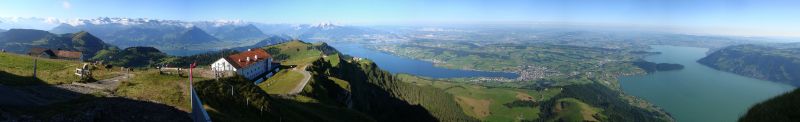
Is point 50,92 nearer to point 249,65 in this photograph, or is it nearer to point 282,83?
point 282,83

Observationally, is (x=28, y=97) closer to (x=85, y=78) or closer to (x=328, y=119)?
(x=85, y=78)

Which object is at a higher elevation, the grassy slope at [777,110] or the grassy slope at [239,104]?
the grassy slope at [777,110]

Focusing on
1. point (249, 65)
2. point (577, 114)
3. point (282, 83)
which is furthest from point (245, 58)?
point (577, 114)

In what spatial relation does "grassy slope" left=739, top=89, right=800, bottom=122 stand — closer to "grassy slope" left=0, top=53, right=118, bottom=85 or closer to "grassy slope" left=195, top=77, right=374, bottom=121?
"grassy slope" left=195, top=77, right=374, bottom=121

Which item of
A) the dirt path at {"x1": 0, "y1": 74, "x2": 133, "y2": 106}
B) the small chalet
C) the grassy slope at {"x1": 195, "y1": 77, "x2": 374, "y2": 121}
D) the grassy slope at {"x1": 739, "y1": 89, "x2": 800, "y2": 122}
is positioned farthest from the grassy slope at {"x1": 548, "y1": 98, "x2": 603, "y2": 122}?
the dirt path at {"x1": 0, "y1": 74, "x2": 133, "y2": 106}

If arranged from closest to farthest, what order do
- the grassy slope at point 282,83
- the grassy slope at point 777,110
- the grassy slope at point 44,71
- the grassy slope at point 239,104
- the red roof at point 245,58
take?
the grassy slope at point 777,110
the grassy slope at point 239,104
the grassy slope at point 44,71
the grassy slope at point 282,83
the red roof at point 245,58

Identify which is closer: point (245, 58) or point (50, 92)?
point (50, 92)

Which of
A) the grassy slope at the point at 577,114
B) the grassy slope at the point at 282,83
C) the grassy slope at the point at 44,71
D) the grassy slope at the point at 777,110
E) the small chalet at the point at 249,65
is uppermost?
the grassy slope at the point at 777,110

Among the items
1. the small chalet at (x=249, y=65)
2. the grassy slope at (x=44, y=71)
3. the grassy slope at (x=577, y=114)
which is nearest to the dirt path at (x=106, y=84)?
the grassy slope at (x=44, y=71)

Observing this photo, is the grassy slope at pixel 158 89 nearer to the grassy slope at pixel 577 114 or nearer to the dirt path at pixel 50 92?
the dirt path at pixel 50 92
